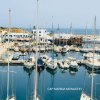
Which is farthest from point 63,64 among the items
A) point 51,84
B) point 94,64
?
point 51,84

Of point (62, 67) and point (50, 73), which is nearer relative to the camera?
point (50, 73)

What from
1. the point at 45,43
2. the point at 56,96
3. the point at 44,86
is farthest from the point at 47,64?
the point at 45,43

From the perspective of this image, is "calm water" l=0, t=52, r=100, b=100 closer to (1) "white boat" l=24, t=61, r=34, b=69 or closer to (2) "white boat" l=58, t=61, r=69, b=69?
(1) "white boat" l=24, t=61, r=34, b=69

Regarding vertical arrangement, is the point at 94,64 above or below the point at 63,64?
above

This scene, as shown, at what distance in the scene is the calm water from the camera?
1161 inches

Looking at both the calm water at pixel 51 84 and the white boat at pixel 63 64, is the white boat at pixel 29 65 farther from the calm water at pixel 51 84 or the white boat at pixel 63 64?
the white boat at pixel 63 64

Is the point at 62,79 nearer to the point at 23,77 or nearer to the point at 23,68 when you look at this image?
the point at 23,77

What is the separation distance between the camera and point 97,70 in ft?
141

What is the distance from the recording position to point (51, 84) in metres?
35.5

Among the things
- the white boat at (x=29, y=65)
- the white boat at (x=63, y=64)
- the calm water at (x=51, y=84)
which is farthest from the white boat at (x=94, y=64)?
the white boat at (x=29, y=65)

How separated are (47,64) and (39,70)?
5.93 feet

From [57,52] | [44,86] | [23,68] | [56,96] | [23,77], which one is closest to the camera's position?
[56,96]

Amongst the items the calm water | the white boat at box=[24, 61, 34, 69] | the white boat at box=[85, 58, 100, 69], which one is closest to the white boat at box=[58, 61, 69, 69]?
the calm water

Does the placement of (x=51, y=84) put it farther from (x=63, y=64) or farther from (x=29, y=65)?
(x=63, y=64)
